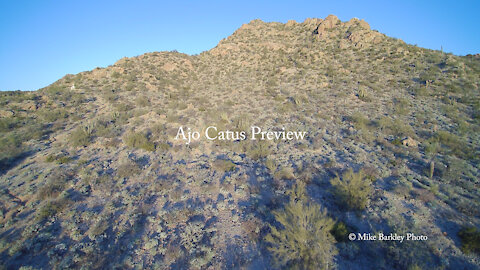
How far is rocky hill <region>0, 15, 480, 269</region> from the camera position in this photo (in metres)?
4.94

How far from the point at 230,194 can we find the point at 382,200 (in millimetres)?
5166

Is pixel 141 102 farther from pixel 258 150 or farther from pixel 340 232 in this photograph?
pixel 340 232

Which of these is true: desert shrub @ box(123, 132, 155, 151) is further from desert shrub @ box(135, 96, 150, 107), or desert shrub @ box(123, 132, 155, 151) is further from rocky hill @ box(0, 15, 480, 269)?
desert shrub @ box(135, 96, 150, 107)

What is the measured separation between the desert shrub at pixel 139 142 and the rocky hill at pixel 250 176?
0.24 ft

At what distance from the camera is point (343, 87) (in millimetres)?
17281

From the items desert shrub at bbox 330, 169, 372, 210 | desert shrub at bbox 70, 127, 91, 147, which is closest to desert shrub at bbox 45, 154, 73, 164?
desert shrub at bbox 70, 127, 91, 147

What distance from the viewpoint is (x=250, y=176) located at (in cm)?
817

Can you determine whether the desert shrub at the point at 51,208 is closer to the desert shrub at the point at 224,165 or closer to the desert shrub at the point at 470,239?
the desert shrub at the point at 224,165

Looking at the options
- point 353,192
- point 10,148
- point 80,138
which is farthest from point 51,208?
point 353,192

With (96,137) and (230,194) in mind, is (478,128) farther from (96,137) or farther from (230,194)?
(96,137)

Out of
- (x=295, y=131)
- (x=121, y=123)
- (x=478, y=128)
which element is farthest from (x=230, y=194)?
(x=478, y=128)

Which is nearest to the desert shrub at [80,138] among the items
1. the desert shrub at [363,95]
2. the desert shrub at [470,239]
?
the desert shrub at [470,239]

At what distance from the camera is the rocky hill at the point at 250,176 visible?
4938mm

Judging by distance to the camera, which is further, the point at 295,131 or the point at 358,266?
the point at 295,131
